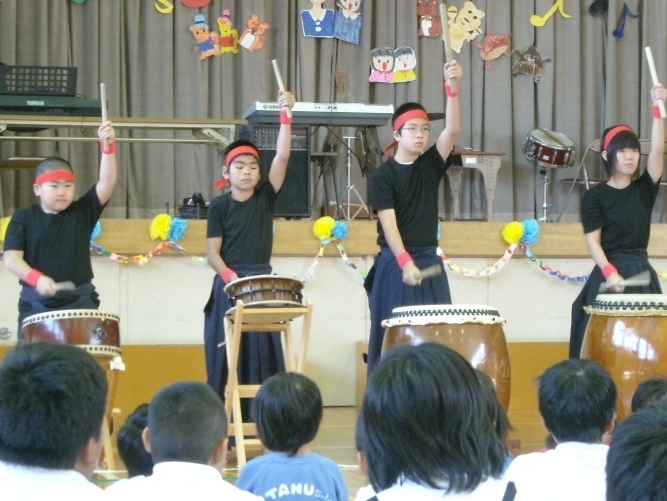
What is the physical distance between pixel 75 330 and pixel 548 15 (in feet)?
19.4

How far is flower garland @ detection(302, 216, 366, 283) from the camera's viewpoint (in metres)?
5.37

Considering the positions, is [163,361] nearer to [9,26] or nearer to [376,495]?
[9,26]

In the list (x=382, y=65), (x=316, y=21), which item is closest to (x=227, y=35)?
(x=316, y=21)

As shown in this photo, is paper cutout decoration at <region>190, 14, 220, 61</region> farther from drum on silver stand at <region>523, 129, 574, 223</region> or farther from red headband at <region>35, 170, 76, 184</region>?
red headband at <region>35, 170, 76, 184</region>

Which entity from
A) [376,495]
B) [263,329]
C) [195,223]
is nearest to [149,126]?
[195,223]

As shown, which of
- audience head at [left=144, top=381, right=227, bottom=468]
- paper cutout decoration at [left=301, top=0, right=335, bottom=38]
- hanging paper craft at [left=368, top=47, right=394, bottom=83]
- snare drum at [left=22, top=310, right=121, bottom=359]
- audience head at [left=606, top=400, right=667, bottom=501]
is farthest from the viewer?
hanging paper craft at [left=368, top=47, right=394, bottom=83]

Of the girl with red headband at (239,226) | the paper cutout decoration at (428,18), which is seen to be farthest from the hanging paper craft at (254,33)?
the girl with red headband at (239,226)

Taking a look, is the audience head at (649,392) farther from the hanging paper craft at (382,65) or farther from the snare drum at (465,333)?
the hanging paper craft at (382,65)

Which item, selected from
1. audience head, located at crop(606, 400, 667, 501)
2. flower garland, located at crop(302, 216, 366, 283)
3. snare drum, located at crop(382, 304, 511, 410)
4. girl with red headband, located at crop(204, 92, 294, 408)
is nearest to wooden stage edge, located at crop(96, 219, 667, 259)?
flower garland, located at crop(302, 216, 366, 283)

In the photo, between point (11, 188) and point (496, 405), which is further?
point (11, 188)

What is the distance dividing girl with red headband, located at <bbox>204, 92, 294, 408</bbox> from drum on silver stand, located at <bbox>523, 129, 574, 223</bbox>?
359 cm

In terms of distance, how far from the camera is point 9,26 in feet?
23.0

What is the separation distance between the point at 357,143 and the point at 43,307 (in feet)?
12.8

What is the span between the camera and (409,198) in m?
3.82
